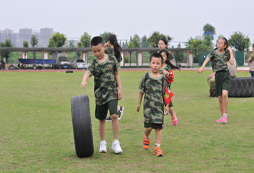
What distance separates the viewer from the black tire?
15.3 ft

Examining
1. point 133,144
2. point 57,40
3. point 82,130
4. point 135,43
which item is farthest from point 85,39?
point 82,130

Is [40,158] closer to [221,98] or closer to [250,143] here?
[250,143]

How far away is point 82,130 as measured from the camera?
4676 millimetres

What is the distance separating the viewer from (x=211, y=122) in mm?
7707

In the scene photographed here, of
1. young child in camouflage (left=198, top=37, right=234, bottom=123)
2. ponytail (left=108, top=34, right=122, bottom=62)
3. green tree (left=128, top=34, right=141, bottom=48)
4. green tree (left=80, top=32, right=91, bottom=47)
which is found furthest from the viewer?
green tree (left=128, top=34, right=141, bottom=48)

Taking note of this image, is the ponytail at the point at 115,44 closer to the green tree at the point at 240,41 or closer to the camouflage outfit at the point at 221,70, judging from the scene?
the camouflage outfit at the point at 221,70

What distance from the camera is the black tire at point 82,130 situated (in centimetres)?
468

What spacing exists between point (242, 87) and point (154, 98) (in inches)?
326

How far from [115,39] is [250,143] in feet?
10.3

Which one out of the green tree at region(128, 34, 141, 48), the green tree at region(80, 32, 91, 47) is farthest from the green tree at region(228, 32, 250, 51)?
the green tree at region(80, 32, 91, 47)

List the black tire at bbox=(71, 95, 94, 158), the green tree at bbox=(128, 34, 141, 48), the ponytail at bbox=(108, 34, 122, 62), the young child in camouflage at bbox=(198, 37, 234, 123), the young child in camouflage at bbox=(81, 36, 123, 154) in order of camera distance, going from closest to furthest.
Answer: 1. the black tire at bbox=(71, 95, 94, 158)
2. the young child in camouflage at bbox=(81, 36, 123, 154)
3. the ponytail at bbox=(108, 34, 122, 62)
4. the young child in camouflage at bbox=(198, 37, 234, 123)
5. the green tree at bbox=(128, 34, 141, 48)

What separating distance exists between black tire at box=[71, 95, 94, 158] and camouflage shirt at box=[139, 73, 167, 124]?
925 millimetres

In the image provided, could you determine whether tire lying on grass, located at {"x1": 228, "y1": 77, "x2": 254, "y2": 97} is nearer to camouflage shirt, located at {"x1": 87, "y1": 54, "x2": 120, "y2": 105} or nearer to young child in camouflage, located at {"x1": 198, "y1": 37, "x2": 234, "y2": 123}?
young child in camouflage, located at {"x1": 198, "y1": 37, "x2": 234, "y2": 123}

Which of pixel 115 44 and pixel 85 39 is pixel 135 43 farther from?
pixel 115 44
